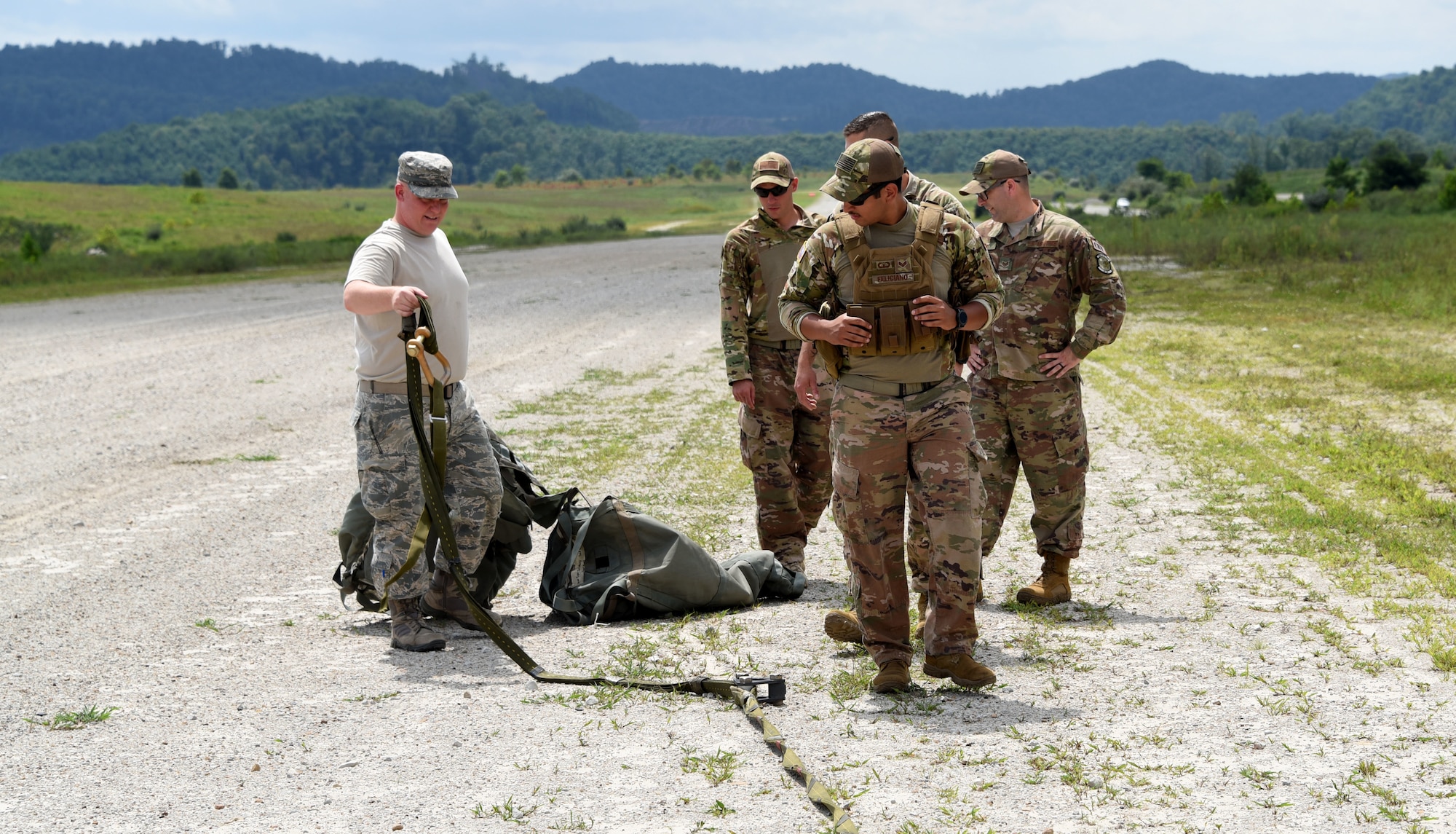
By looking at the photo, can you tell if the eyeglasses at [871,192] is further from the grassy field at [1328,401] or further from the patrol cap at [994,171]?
the grassy field at [1328,401]

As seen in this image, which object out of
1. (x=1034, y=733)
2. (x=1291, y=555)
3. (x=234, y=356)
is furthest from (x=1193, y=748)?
(x=234, y=356)

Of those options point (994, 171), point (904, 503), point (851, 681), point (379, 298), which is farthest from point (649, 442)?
point (904, 503)

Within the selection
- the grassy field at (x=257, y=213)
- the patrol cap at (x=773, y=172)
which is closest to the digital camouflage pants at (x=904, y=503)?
the patrol cap at (x=773, y=172)

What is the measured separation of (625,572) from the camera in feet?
19.9

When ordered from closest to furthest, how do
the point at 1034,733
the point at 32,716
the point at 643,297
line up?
the point at 1034,733 < the point at 32,716 < the point at 643,297

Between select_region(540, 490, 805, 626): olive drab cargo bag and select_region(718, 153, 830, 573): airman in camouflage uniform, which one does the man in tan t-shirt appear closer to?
select_region(540, 490, 805, 626): olive drab cargo bag

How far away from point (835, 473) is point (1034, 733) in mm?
1187

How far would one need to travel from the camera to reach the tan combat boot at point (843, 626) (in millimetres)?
5234

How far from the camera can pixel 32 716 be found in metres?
4.71

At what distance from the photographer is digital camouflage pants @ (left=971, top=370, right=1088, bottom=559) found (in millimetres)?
6008

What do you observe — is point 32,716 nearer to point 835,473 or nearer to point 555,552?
point 555,552

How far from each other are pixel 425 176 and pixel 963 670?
3014 millimetres

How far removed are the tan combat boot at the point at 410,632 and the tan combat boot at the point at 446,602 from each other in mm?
284

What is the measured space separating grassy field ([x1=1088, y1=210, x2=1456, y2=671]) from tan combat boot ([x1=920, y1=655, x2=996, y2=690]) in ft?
5.92
